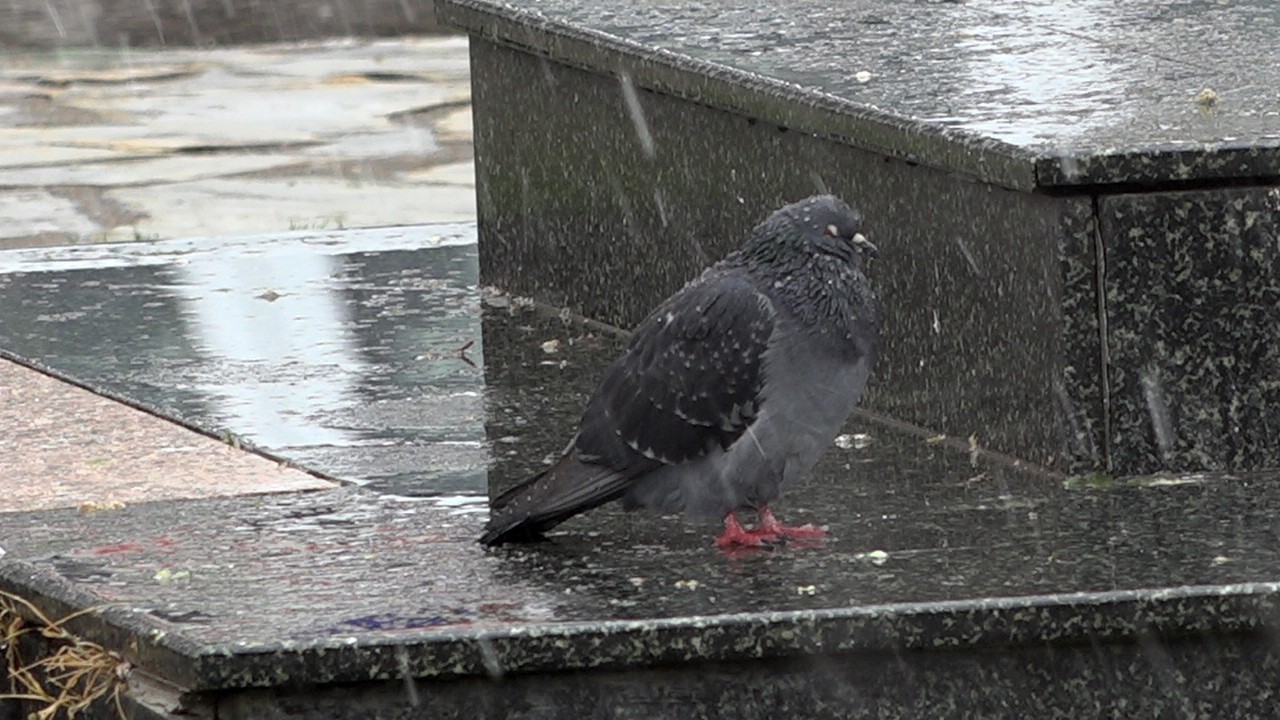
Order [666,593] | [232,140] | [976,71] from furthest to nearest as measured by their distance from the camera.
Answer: [232,140]
[976,71]
[666,593]

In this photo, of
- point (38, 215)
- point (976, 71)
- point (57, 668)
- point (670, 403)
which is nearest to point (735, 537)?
point (670, 403)

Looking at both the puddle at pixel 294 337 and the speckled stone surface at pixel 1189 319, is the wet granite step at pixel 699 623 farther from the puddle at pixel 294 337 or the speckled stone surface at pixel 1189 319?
the puddle at pixel 294 337

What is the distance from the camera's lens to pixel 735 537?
4766 millimetres

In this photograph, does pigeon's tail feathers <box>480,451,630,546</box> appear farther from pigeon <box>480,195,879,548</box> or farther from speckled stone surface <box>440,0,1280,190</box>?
speckled stone surface <box>440,0,1280,190</box>

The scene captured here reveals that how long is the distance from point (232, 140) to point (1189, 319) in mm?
7722

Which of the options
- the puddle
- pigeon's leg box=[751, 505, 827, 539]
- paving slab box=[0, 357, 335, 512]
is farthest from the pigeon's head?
paving slab box=[0, 357, 335, 512]

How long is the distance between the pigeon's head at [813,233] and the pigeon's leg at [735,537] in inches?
18.4

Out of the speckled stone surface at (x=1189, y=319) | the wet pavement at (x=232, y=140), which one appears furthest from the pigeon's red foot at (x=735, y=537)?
the wet pavement at (x=232, y=140)

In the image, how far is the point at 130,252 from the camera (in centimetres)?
823

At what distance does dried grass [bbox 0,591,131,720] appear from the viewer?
445 cm

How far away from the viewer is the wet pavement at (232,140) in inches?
415

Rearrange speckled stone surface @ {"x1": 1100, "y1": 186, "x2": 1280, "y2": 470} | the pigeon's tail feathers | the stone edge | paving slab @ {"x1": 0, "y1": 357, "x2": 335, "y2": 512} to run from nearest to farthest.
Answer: the stone edge < the pigeon's tail feathers < speckled stone surface @ {"x1": 1100, "y1": 186, "x2": 1280, "y2": 470} < paving slab @ {"x1": 0, "y1": 357, "x2": 335, "y2": 512}

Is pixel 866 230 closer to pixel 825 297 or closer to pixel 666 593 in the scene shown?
pixel 825 297

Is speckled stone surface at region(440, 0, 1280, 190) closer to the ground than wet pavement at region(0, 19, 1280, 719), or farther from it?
farther from it
